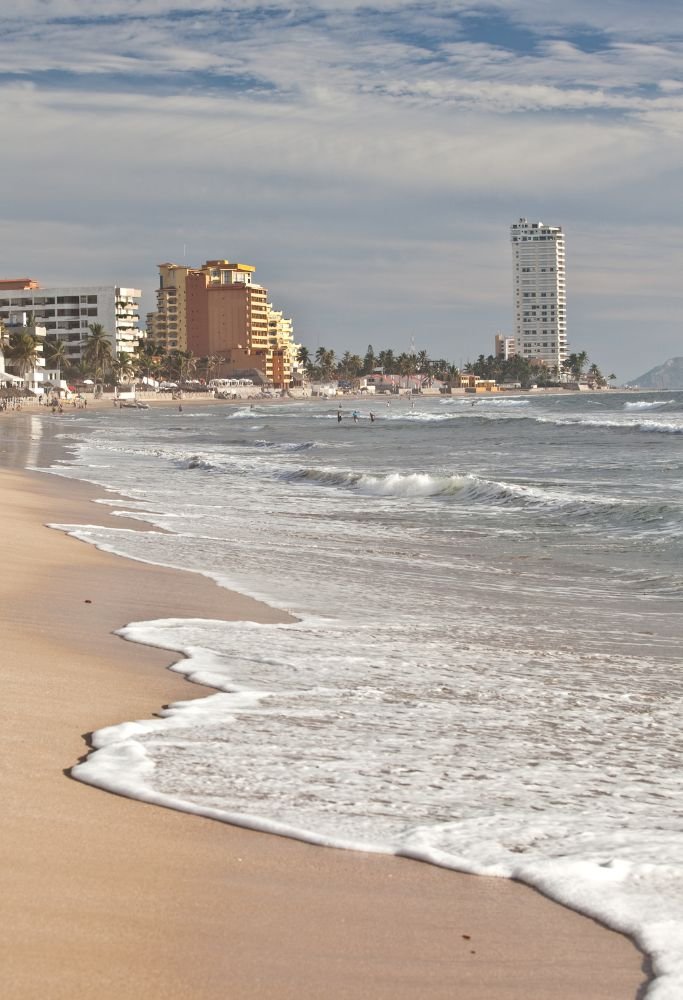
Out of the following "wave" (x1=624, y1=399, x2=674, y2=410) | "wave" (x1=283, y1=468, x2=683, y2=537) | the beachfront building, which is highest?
the beachfront building

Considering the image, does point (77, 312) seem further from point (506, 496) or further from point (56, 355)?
point (506, 496)

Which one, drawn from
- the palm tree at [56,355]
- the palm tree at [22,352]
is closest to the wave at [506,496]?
the palm tree at [22,352]

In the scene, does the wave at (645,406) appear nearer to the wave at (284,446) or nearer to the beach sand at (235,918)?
the wave at (284,446)

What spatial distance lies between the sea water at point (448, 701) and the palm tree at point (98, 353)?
138 meters

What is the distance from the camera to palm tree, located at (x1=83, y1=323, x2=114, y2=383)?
153 m

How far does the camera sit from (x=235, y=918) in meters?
3.72

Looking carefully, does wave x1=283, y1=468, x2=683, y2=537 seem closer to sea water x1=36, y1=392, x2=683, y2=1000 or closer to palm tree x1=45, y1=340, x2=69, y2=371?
sea water x1=36, y1=392, x2=683, y2=1000

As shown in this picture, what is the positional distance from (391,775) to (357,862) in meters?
1.06

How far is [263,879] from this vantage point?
4.06 m

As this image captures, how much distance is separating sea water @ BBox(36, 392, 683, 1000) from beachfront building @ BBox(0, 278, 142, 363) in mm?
152161

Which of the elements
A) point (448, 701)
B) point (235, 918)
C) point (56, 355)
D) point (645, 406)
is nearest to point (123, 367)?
point (56, 355)

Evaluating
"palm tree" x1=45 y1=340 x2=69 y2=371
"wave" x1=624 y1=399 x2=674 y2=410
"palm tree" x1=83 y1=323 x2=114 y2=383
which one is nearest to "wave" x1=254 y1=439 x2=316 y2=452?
"wave" x1=624 y1=399 x2=674 y2=410

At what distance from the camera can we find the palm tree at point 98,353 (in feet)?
502

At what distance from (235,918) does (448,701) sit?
3.21 m
